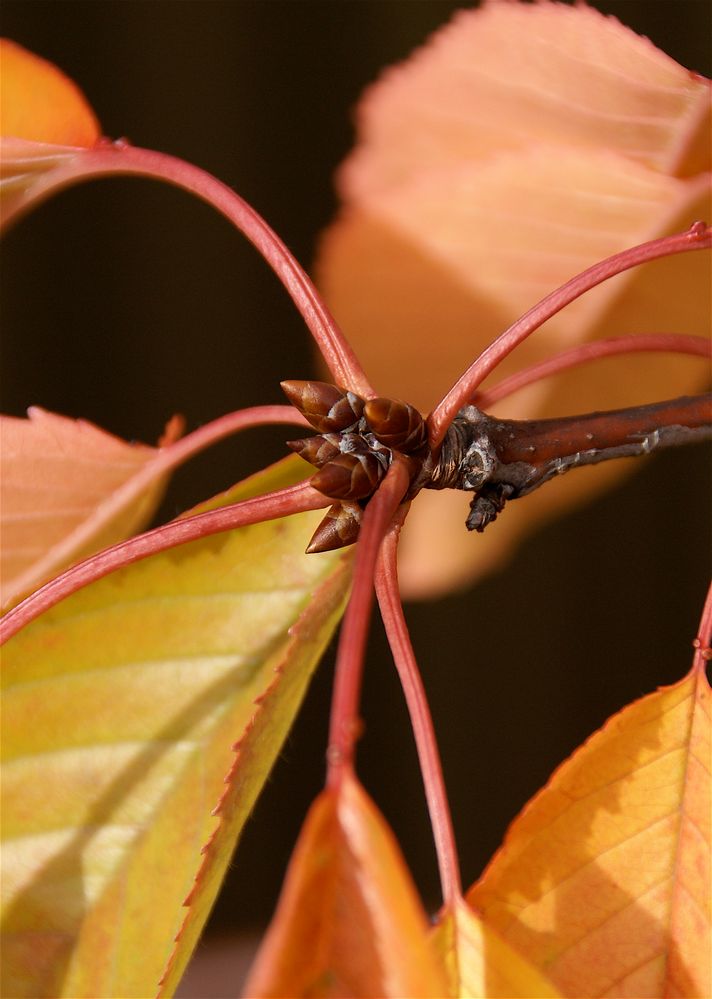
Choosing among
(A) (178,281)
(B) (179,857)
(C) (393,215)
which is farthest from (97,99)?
(B) (179,857)

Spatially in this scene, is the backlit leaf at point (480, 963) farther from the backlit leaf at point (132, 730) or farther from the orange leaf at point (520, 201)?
the orange leaf at point (520, 201)

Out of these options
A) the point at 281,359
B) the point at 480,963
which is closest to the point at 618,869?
the point at 480,963

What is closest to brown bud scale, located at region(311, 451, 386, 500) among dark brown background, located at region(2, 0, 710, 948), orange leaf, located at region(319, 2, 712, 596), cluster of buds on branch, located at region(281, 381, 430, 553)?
cluster of buds on branch, located at region(281, 381, 430, 553)

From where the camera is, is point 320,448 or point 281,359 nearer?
point 320,448

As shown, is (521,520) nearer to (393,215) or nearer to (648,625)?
(393,215)

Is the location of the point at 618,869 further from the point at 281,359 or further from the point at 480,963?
the point at 281,359

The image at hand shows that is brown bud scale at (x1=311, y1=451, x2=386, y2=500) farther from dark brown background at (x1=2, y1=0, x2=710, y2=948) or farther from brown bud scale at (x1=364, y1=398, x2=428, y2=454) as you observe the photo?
dark brown background at (x1=2, y1=0, x2=710, y2=948)
